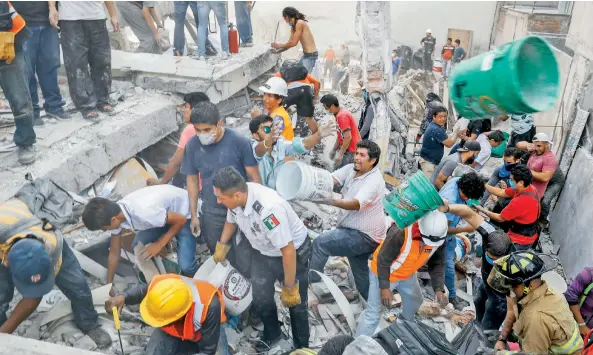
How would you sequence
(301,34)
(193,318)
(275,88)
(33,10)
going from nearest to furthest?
1. (193,318)
2. (33,10)
3. (275,88)
4. (301,34)

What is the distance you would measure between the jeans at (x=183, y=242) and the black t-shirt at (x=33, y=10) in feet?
8.75

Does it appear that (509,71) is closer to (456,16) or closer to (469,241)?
(469,241)

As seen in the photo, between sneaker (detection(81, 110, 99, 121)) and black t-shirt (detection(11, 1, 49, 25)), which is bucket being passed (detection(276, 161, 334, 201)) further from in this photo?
black t-shirt (detection(11, 1, 49, 25))

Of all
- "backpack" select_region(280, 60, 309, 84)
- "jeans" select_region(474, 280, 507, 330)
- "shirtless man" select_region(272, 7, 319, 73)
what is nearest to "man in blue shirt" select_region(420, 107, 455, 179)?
"backpack" select_region(280, 60, 309, 84)

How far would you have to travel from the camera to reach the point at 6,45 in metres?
3.79

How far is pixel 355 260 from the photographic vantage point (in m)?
4.12

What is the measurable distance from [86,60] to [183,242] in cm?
255

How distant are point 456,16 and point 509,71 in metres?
20.2

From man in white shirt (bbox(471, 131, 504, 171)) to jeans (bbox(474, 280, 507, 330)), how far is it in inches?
85.8

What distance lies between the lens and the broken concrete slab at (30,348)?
8.95ft

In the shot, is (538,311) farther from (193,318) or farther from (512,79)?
(193,318)

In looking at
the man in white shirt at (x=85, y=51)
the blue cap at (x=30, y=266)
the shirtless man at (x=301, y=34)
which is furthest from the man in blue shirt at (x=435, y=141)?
the blue cap at (x=30, y=266)

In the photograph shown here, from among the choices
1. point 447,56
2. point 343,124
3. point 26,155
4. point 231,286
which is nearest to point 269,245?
point 231,286

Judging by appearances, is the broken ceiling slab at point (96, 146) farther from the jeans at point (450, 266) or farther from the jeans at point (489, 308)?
the jeans at point (489, 308)
